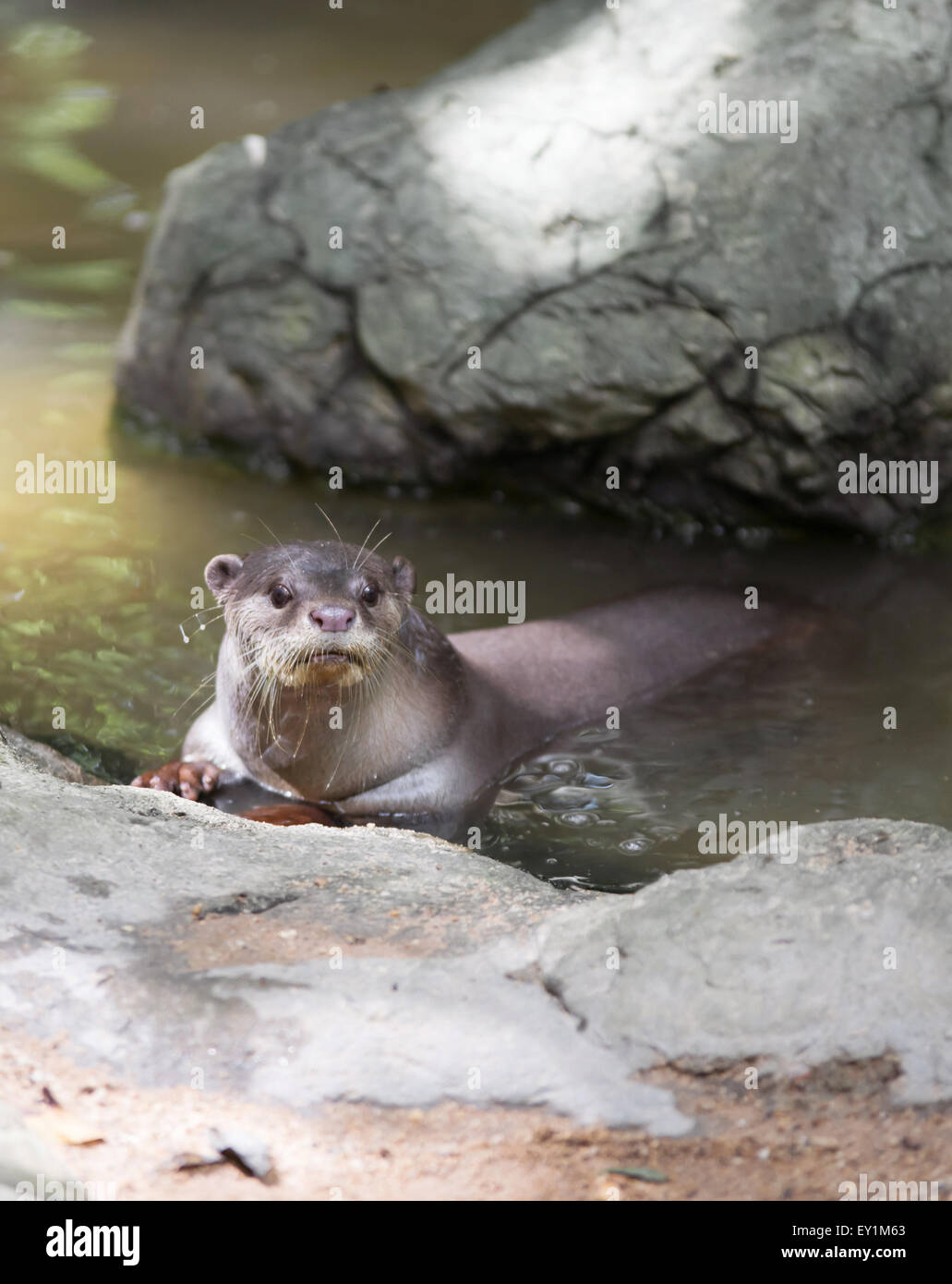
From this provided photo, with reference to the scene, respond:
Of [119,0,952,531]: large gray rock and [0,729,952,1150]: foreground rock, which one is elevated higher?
[119,0,952,531]: large gray rock

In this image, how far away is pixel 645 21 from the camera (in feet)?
19.5

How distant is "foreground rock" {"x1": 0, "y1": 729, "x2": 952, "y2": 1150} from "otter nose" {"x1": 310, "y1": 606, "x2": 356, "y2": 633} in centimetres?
100

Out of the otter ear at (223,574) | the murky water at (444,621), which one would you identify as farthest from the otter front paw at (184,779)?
the otter ear at (223,574)

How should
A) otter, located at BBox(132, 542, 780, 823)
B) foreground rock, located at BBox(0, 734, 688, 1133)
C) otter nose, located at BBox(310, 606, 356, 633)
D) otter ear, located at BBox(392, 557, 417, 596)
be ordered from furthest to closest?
otter ear, located at BBox(392, 557, 417, 596), otter, located at BBox(132, 542, 780, 823), otter nose, located at BBox(310, 606, 356, 633), foreground rock, located at BBox(0, 734, 688, 1133)

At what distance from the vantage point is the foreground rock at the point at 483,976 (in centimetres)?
229

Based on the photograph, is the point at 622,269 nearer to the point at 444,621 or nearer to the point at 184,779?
the point at 444,621

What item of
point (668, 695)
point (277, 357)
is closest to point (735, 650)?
point (668, 695)

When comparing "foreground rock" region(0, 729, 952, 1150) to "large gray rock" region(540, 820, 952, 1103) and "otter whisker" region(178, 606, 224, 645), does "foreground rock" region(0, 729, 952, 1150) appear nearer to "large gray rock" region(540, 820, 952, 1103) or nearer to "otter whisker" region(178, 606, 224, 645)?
"large gray rock" region(540, 820, 952, 1103)

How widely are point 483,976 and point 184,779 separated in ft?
6.05

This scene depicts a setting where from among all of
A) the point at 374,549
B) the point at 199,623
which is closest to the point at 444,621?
the point at 374,549

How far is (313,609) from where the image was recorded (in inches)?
148

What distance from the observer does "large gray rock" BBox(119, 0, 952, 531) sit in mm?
5527

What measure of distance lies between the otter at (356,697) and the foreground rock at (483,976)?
1.13m

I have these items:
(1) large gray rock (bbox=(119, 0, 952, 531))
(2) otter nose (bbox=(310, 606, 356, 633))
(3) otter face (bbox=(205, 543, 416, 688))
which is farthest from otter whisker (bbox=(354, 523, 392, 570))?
(1) large gray rock (bbox=(119, 0, 952, 531))
